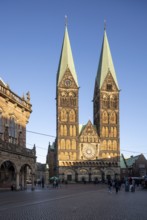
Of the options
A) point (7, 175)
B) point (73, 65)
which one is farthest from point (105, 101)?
point (7, 175)

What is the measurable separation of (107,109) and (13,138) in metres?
72.4

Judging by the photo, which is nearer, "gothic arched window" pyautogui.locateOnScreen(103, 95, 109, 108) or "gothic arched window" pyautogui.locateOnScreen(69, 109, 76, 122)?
"gothic arched window" pyautogui.locateOnScreen(69, 109, 76, 122)

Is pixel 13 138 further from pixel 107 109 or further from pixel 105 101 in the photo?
pixel 105 101

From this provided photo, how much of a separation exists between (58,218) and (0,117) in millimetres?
25255

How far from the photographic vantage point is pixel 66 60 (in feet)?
387

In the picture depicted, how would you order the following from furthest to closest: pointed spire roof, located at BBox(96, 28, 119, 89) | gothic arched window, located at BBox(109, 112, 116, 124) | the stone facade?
pointed spire roof, located at BBox(96, 28, 119, 89) → gothic arched window, located at BBox(109, 112, 116, 124) → the stone facade

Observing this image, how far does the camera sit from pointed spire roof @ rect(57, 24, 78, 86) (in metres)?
117

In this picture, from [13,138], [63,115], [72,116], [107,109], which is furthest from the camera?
[107,109]

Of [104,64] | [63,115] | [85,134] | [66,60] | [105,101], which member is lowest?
[85,134]

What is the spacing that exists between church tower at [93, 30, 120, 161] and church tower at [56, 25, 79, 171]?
23.0ft

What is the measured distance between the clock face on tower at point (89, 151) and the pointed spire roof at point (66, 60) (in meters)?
19.0

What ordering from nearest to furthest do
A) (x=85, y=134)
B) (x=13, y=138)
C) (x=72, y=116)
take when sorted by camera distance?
(x=13, y=138) < (x=72, y=116) < (x=85, y=134)

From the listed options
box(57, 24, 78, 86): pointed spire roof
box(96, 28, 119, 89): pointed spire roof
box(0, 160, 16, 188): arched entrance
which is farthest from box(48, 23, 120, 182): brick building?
box(0, 160, 16, 188): arched entrance

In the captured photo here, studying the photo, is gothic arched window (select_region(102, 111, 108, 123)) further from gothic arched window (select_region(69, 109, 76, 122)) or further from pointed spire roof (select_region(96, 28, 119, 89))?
gothic arched window (select_region(69, 109, 76, 122))
